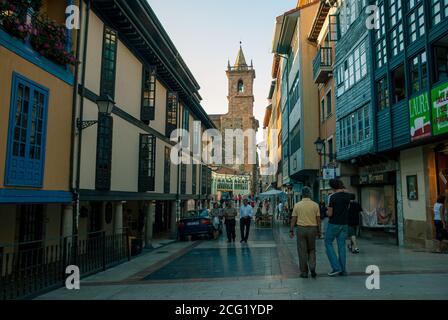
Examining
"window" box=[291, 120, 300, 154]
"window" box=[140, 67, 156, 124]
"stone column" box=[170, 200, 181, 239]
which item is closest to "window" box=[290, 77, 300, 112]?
"window" box=[291, 120, 300, 154]

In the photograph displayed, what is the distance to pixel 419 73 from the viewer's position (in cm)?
1238

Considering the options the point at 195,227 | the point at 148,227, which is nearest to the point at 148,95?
the point at 148,227

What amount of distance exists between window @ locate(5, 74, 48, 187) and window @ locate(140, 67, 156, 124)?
779cm

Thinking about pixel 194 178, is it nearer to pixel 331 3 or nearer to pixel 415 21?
pixel 331 3

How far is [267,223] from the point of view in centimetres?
2689

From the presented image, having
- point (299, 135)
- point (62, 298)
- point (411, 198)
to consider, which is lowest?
point (62, 298)

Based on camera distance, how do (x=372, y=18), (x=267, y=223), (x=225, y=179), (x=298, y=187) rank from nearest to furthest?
(x=372, y=18)
(x=267, y=223)
(x=298, y=187)
(x=225, y=179)

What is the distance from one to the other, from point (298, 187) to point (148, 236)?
19859 mm

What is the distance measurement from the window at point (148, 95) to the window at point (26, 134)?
779 cm

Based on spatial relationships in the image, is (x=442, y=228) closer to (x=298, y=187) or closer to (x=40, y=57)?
(x=40, y=57)

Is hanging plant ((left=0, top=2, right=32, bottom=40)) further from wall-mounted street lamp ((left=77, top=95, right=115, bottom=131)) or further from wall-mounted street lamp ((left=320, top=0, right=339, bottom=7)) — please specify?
wall-mounted street lamp ((left=320, top=0, right=339, bottom=7))

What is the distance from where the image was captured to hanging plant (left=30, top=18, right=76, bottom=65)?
28.4ft

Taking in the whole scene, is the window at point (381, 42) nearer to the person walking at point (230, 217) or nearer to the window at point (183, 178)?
the person walking at point (230, 217)
